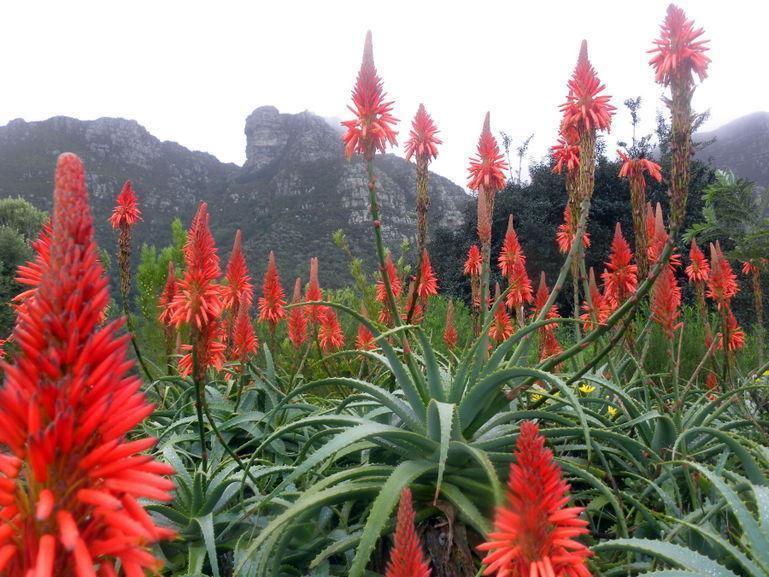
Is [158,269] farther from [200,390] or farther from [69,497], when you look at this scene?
[69,497]

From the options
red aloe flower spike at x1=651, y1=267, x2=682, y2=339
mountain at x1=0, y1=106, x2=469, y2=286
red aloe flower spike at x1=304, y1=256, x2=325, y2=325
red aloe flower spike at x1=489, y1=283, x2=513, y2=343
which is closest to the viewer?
red aloe flower spike at x1=651, y1=267, x2=682, y2=339

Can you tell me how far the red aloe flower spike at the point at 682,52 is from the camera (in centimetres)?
234

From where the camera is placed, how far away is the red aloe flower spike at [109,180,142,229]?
365cm

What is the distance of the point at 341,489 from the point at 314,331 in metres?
2.90

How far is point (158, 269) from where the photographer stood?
6207 millimetres

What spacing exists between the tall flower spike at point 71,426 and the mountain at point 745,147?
32.7m

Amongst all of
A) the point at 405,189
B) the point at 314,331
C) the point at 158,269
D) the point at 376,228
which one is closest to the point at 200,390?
the point at 376,228

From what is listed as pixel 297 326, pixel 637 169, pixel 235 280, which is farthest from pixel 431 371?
pixel 297 326

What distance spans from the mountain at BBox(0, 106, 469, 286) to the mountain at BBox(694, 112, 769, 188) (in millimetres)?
15851

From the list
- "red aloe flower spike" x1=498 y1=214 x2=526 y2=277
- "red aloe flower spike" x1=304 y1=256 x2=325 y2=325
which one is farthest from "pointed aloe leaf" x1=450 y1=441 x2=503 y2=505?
"red aloe flower spike" x1=304 y1=256 x2=325 y2=325

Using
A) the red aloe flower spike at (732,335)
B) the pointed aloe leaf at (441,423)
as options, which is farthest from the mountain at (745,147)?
the pointed aloe leaf at (441,423)

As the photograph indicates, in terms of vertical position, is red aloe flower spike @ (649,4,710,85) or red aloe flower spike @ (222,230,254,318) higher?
red aloe flower spike @ (649,4,710,85)

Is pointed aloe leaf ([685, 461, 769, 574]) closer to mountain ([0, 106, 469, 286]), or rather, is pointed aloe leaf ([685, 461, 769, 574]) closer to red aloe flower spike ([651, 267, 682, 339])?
red aloe flower spike ([651, 267, 682, 339])

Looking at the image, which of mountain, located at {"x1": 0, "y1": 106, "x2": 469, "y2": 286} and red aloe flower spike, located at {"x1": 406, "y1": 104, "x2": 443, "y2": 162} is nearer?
red aloe flower spike, located at {"x1": 406, "y1": 104, "x2": 443, "y2": 162}
